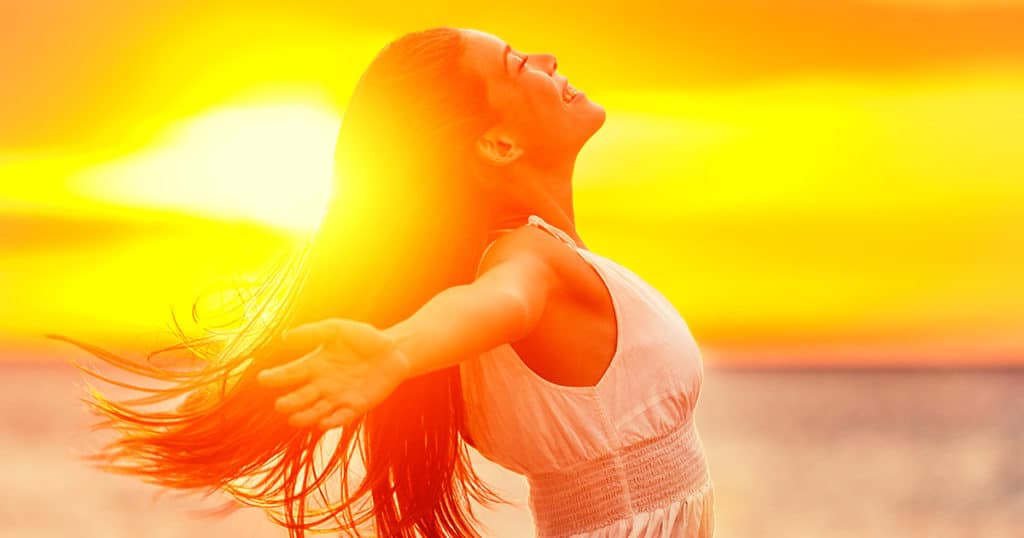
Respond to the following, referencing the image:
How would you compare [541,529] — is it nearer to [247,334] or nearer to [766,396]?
[247,334]

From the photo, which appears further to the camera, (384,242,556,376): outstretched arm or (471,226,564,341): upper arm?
(471,226,564,341): upper arm

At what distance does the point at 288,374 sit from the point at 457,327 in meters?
0.40

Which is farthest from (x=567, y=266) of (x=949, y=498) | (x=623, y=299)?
(x=949, y=498)

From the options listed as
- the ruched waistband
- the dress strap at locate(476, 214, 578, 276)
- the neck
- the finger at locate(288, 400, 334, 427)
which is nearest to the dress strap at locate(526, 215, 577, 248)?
the dress strap at locate(476, 214, 578, 276)

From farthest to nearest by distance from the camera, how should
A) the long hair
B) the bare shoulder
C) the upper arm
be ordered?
1. the long hair
2. the bare shoulder
3. the upper arm

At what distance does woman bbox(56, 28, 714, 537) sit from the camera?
3.50 meters

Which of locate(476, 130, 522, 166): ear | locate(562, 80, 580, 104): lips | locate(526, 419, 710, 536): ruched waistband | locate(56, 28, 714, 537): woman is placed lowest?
locate(526, 419, 710, 536): ruched waistband

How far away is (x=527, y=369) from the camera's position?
138 inches

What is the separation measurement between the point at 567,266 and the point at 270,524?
1.51 m

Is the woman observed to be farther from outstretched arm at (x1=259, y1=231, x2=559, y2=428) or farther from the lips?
outstretched arm at (x1=259, y1=231, x2=559, y2=428)

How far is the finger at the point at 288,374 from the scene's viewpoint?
2.67m

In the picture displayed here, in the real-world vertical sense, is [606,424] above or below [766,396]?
above

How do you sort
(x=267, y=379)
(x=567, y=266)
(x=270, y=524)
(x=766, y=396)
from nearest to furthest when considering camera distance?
(x=267, y=379)
(x=567, y=266)
(x=270, y=524)
(x=766, y=396)

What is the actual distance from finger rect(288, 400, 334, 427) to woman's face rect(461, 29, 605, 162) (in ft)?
4.04
